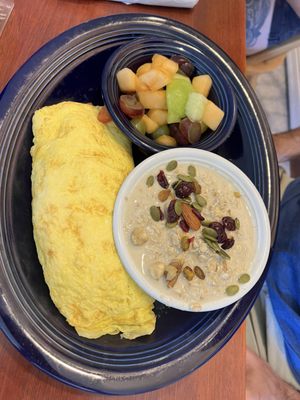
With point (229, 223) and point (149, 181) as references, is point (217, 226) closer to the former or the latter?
point (229, 223)

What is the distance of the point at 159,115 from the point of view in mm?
1207

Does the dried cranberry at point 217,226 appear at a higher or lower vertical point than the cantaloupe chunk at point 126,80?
lower

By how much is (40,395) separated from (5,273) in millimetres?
325

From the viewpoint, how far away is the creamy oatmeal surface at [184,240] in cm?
109

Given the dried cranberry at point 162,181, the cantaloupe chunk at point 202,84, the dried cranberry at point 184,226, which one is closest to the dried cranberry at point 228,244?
the dried cranberry at point 184,226

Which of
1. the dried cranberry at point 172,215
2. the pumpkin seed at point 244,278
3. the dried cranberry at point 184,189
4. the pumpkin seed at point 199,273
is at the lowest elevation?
the pumpkin seed at point 244,278

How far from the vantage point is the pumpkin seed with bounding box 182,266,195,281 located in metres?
1.08

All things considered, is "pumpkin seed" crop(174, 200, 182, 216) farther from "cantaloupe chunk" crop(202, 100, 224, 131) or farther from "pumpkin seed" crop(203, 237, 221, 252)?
"cantaloupe chunk" crop(202, 100, 224, 131)

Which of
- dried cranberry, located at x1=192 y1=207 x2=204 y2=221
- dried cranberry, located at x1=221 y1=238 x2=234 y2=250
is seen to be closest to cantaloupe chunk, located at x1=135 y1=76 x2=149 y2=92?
dried cranberry, located at x1=192 y1=207 x2=204 y2=221

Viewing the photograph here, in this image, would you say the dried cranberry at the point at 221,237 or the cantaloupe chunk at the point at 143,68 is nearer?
the dried cranberry at the point at 221,237

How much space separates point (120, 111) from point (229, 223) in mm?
406

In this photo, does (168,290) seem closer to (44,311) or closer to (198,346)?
(198,346)

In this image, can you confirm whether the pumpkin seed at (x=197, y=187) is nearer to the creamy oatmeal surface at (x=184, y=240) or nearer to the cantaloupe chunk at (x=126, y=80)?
the creamy oatmeal surface at (x=184, y=240)

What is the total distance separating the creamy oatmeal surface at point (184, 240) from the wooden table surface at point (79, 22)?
9.8 inches
